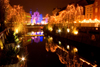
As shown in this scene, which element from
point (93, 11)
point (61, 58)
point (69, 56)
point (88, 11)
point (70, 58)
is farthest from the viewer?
point (88, 11)

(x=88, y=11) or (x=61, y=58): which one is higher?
(x=88, y=11)

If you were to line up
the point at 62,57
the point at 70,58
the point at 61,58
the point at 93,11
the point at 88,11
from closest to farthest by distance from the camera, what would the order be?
the point at 70,58
the point at 61,58
the point at 62,57
the point at 93,11
the point at 88,11

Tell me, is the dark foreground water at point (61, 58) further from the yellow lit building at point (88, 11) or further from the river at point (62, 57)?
the yellow lit building at point (88, 11)

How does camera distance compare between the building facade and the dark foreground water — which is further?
the building facade

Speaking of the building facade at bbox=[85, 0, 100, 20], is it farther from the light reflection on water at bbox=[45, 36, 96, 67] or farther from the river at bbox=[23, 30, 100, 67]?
the light reflection on water at bbox=[45, 36, 96, 67]

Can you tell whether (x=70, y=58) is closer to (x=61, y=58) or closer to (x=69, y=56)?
(x=69, y=56)

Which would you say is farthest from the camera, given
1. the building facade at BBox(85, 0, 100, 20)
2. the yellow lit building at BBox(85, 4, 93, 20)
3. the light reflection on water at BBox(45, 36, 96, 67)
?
the yellow lit building at BBox(85, 4, 93, 20)

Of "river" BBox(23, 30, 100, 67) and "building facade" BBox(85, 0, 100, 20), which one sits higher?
"building facade" BBox(85, 0, 100, 20)

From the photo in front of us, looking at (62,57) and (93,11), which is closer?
(62,57)

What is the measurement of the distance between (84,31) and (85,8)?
16604 mm

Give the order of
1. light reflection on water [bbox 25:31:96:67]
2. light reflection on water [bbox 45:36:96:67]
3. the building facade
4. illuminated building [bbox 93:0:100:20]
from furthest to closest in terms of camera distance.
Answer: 1. the building facade
2. illuminated building [bbox 93:0:100:20]
3. light reflection on water [bbox 25:31:96:67]
4. light reflection on water [bbox 45:36:96:67]

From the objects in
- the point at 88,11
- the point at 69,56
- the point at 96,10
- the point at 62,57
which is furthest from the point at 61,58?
the point at 88,11

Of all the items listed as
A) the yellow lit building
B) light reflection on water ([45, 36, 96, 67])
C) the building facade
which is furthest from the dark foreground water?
the yellow lit building

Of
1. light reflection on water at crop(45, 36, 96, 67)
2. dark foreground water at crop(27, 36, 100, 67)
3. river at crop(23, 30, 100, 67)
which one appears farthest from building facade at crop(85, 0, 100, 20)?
light reflection on water at crop(45, 36, 96, 67)
